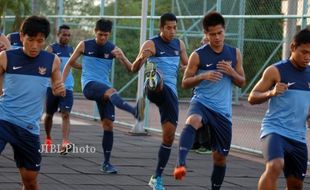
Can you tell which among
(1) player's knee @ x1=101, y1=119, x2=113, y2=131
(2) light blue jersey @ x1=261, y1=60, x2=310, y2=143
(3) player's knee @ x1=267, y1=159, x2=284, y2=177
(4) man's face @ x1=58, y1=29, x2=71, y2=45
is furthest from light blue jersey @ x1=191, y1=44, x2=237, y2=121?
(4) man's face @ x1=58, y1=29, x2=71, y2=45

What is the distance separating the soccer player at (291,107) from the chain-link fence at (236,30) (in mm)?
6086

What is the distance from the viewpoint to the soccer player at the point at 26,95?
769 cm

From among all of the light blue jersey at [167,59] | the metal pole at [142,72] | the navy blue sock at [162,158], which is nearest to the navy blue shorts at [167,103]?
the light blue jersey at [167,59]

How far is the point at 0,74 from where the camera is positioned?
779 centimetres

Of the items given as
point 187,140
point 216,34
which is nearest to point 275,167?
point 187,140

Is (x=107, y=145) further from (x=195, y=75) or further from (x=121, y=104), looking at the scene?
(x=195, y=75)

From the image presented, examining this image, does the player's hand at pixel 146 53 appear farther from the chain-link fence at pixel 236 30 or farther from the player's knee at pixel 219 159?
the chain-link fence at pixel 236 30

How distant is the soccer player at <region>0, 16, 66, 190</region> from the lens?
7.69 meters

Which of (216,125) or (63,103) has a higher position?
(216,125)

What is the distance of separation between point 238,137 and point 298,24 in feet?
→ 9.39

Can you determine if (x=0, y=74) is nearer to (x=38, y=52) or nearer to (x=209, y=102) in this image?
(x=38, y=52)

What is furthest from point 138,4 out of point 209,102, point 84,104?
point 209,102

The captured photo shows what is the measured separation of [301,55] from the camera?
25.4 feet

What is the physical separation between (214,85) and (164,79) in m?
1.50
